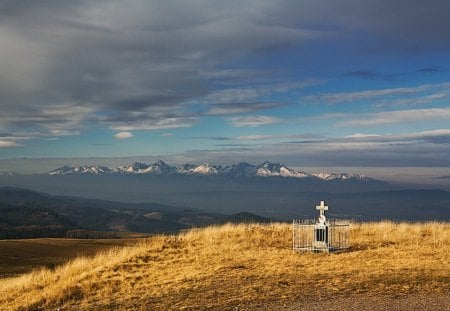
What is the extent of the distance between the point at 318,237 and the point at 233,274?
7143mm

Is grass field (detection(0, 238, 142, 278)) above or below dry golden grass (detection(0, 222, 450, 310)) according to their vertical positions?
below

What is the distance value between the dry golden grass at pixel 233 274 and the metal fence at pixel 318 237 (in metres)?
0.71

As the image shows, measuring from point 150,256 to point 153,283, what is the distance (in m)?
6.03

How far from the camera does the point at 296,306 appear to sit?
608 inches

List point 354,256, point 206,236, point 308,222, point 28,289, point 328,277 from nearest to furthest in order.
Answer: point 328,277 < point 28,289 < point 354,256 < point 308,222 < point 206,236

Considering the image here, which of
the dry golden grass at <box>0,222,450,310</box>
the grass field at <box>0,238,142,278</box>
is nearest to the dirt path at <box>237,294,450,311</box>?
the dry golden grass at <box>0,222,450,310</box>

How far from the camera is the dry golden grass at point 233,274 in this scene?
56.7ft

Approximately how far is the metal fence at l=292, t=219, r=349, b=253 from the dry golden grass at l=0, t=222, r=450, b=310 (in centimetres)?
71

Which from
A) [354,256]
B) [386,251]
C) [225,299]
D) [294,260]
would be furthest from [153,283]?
[386,251]

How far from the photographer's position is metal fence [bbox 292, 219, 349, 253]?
26344 millimetres

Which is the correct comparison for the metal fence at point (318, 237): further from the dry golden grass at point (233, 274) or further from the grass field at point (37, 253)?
the grass field at point (37, 253)

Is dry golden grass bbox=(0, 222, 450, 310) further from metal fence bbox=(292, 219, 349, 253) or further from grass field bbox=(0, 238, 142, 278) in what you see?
grass field bbox=(0, 238, 142, 278)

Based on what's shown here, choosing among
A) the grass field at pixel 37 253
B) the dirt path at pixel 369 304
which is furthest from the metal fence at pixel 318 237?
the grass field at pixel 37 253

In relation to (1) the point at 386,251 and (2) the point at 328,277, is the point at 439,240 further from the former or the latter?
(2) the point at 328,277
